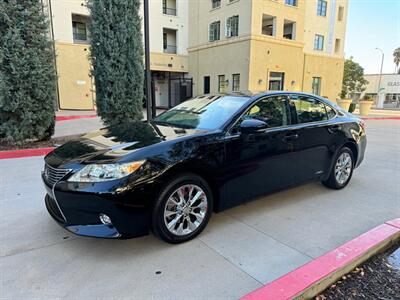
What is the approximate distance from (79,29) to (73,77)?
162 inches

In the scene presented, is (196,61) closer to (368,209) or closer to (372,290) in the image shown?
(368,209)

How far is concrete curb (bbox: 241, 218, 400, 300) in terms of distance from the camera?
6.99ft

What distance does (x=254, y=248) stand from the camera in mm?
2910

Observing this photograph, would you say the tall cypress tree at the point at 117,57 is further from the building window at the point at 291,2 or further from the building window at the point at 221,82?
the building window at the point at 291,2

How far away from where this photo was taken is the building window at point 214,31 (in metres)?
23.3

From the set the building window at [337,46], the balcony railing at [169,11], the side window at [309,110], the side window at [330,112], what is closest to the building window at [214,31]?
the balcony railing at [169,11]

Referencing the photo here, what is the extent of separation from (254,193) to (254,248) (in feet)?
2.46

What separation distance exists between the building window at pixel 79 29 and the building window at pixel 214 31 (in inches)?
382

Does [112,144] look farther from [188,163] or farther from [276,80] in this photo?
[276,80]

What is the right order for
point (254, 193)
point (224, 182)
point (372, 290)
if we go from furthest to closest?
1. point (254, 193)
2. point (224, 182)
3. point (372, 290)

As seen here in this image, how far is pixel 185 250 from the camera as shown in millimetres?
2836

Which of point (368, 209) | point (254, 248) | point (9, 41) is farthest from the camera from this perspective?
point (9, 41)

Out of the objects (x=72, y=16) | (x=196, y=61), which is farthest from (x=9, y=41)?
(x=196, y=61)

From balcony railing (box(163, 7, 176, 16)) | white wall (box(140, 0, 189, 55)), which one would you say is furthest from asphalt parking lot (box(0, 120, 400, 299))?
balcony railing (box(163, 7, 176, 16))
